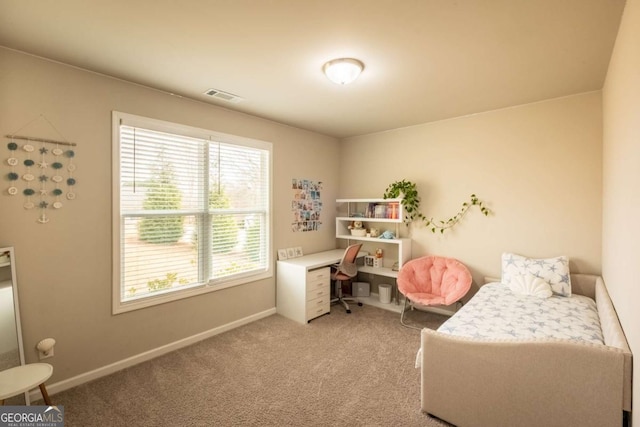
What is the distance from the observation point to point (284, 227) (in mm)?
4082

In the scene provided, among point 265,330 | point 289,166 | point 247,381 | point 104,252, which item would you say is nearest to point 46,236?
point 104,252

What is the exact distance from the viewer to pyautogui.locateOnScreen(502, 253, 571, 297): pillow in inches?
113

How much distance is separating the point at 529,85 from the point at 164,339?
4192 millimetres

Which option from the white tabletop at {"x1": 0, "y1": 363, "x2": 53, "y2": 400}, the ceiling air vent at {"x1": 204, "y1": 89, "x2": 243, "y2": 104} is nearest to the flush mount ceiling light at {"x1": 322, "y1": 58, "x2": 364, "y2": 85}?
the ceiling air vent at {"x1": 204, "y1": 89, "x2": 243, "y2": 104}

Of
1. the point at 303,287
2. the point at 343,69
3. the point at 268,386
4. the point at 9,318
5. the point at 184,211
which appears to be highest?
the point at 343,69

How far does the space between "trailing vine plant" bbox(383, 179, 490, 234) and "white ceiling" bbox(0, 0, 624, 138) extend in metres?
1.27

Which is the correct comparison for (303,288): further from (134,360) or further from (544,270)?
(544,270)

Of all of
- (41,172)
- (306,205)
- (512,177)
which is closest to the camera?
(41,172)

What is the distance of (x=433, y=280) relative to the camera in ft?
12.4

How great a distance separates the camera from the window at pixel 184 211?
2.69 meters

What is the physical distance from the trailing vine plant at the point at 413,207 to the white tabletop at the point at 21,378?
3.75m

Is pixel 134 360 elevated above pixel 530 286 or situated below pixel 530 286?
below

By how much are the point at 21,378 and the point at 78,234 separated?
3.41 feet

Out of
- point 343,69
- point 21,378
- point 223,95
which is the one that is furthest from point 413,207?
point 21,378
